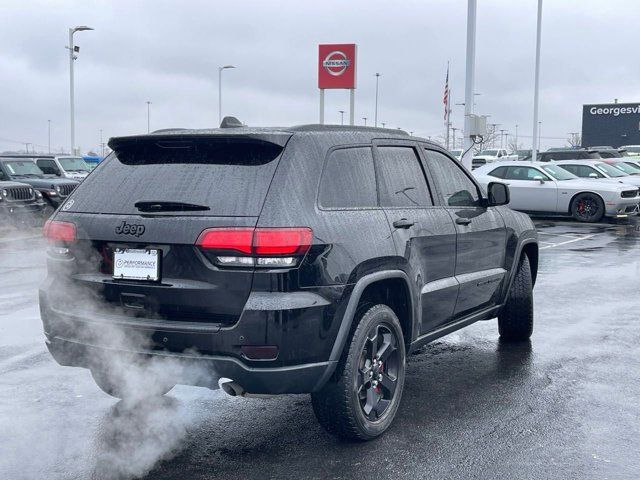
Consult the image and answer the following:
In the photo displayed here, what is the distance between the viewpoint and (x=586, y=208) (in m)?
20.4

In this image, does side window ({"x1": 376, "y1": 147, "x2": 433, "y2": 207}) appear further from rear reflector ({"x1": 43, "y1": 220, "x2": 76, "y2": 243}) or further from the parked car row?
the parked car row

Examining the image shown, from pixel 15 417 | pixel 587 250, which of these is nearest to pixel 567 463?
pixel 15 417

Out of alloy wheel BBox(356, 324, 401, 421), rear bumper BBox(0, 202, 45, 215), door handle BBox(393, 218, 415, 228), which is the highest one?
door handle BBox(393, 218, 415, 228)

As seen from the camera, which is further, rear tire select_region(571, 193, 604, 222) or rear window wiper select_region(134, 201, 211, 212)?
rear tire select_region(571, 193, 604, 222)

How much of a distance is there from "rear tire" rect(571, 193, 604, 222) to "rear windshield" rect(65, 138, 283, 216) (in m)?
17.8

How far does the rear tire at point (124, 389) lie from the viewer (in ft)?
15.0

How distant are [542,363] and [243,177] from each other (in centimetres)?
325

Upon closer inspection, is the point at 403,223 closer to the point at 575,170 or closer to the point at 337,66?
the point at 575,170

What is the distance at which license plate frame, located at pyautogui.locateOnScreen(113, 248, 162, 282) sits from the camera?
388 cm

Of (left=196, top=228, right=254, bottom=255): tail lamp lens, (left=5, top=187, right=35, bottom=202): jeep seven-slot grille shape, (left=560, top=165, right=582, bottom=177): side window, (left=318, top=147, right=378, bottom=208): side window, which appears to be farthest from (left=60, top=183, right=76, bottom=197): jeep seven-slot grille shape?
(left=196, top=228, right=254, bottom=255): tail lamp lens

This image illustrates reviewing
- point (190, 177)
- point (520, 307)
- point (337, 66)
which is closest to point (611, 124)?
point (337, 66)

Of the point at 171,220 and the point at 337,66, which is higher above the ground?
the point at 337,66

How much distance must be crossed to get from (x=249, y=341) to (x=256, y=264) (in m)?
0.37

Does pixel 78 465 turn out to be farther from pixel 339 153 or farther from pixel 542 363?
pixel 542 363
